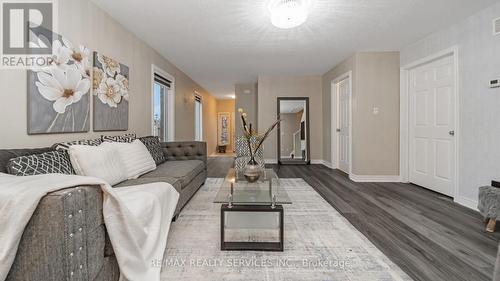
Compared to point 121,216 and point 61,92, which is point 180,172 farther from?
point 121,216

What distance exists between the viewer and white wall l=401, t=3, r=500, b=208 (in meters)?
2.62

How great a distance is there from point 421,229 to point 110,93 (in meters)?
3.68

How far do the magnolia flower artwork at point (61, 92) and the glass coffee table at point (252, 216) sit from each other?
1600mm

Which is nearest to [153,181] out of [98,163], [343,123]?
[98,163]

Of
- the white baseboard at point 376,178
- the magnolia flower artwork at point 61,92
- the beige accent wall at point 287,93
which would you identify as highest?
the beige accent wall at point 287,93

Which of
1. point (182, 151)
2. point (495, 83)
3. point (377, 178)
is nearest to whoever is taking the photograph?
point (495, 83)

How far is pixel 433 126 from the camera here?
357 centimetres

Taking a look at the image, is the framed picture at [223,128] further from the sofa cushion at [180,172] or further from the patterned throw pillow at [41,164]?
the patterned throw pillow at [41,164]

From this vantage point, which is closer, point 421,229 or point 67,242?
point 67,242

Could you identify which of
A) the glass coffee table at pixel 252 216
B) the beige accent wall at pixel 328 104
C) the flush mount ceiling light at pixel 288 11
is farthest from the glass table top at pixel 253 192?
the beige accent wall at pixel 328 104

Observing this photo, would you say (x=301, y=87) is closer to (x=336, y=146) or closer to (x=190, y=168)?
(x=336, y=146)

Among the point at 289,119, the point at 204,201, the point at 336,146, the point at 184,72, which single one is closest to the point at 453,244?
the point at 204,201

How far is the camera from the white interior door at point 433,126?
3.27 m

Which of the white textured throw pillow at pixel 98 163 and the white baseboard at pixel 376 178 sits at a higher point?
the white textured throw pillow at pixel 98 163
